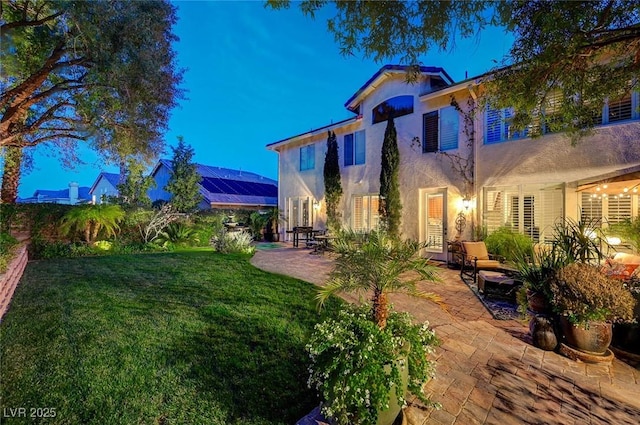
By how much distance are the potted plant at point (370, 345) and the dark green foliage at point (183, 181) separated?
18.4 m

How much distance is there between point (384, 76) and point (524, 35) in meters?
8.47

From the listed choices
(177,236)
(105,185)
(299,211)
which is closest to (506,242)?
(299,211)

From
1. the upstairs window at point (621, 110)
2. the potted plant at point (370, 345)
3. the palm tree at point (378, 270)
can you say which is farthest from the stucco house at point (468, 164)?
the potted plant at point (370, 345)

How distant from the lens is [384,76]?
12.5 meters

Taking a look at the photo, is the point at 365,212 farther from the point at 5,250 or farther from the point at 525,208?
the point at 5,250

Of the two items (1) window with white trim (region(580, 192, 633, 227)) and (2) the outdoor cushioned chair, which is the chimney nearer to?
(2) the outdoor cushioned chair

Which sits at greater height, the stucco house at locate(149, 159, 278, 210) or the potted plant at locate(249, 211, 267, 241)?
the stucco house at locate(149, 159, 278, 210)

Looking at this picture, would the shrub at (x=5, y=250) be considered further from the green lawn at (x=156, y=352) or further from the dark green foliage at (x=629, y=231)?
the dark green foliage at (x=629, y=231)

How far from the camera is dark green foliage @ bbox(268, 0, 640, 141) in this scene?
3.96 meters

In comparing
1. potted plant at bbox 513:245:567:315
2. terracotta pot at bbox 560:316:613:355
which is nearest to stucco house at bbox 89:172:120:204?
potted plant at bbox 513:245:567:315

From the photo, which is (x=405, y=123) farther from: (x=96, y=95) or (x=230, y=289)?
(x=96, y=95)

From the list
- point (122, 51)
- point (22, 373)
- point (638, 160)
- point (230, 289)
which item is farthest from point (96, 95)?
point (638, 160)

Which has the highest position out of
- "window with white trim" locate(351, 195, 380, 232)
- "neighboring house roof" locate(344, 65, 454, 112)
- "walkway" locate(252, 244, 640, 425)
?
"neighboring house roof" locate(344, 65, 454, 112)

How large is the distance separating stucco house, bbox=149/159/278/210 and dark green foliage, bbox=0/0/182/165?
43.8 ft
